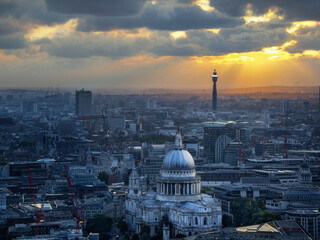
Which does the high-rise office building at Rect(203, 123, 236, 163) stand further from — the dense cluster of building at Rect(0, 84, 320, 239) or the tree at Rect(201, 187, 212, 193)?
the tree at Rect(201, 187, 212, 193)

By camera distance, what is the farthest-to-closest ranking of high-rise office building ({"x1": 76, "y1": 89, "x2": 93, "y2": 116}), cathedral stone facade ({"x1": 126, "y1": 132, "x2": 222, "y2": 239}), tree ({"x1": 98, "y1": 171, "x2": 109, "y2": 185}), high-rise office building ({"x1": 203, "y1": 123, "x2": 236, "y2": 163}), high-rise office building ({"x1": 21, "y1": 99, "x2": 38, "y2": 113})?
high-rise office building ({"x1": 21, "y1": 99, "x2": 38, "y2": 113}) → high-rise office building ({"x1": 76, "y1": 89, "x2": 93, "y2": 116}) → high-rise office building ({"x1": 203, "y1": 123, "x2": 236, "y2": 163}) → tree ({"x1": 98, "y1": 171, "x2": 109, "y2": 185}) → cathedral stone facade ({"x1": 126, "y1": 132, "x2": 222, "y2": 239})

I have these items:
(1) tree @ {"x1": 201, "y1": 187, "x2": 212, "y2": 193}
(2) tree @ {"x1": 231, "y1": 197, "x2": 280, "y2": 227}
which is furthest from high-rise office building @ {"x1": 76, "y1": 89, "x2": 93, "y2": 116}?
(2) tree @ {"x1": 231, "y1": 197, "x2": 280, "y2": 227}

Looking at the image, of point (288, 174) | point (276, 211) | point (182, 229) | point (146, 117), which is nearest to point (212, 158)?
point (288, 174)

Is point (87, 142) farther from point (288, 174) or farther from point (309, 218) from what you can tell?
point (309, 218)

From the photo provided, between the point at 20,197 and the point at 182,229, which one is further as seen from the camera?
the point at 20,197

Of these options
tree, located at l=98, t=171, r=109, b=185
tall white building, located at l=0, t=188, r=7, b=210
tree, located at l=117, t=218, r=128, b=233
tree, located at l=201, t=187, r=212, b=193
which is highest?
tall white building, located at l=0, t=188, r=7, b=210

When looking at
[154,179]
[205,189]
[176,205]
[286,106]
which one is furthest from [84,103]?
[176,205]
